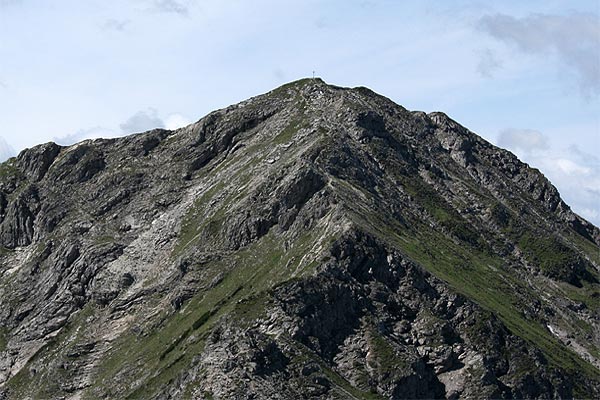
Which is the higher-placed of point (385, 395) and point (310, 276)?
point (310, 276)

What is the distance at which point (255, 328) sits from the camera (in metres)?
187

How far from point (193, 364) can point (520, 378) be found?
162 ft

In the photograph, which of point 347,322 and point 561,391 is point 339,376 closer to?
point 347,322

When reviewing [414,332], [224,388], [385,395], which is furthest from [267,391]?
[414,332]

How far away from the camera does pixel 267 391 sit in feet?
577

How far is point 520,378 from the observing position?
639 ft

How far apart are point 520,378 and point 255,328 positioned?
4110cm

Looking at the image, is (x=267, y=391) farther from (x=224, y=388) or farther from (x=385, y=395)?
(x=385, y=395)

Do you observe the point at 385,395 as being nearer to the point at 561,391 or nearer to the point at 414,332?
the point at 414,332

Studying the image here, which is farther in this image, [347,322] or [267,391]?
[347,322]

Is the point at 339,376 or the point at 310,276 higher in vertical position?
the point at 310,276

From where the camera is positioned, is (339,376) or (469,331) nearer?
(339,376)

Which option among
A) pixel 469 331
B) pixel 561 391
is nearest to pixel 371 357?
pixel 469 331

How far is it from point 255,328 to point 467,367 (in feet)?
107
